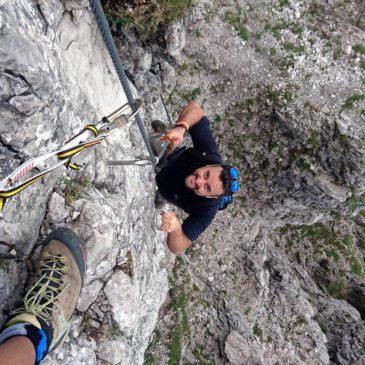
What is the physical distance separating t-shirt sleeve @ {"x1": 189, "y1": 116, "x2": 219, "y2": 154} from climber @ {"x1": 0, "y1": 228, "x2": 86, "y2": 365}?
9.31 feet

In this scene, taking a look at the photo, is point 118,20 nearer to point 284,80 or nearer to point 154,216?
point 154,216

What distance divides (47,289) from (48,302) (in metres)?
0.20

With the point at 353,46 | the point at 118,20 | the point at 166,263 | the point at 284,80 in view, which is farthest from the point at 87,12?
the point at 353,46

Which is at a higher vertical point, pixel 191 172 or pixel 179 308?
pixel 191 172

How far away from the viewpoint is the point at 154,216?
8.31 metres

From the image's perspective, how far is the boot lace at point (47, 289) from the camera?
3908mm

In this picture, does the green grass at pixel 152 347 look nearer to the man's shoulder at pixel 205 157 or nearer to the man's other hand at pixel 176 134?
the man's shoulder at pixel 205 157

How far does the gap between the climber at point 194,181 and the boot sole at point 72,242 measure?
4.92 feet

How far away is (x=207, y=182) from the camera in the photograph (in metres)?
5.52

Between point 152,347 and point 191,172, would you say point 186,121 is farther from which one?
point 152,347

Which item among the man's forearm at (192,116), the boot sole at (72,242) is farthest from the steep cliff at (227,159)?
the man's forearm at (192,116)

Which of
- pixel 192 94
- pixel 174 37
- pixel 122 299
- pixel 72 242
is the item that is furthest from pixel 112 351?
pixel 192 94

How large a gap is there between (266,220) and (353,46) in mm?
7810

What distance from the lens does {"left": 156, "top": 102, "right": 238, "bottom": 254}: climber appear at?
5516mm
